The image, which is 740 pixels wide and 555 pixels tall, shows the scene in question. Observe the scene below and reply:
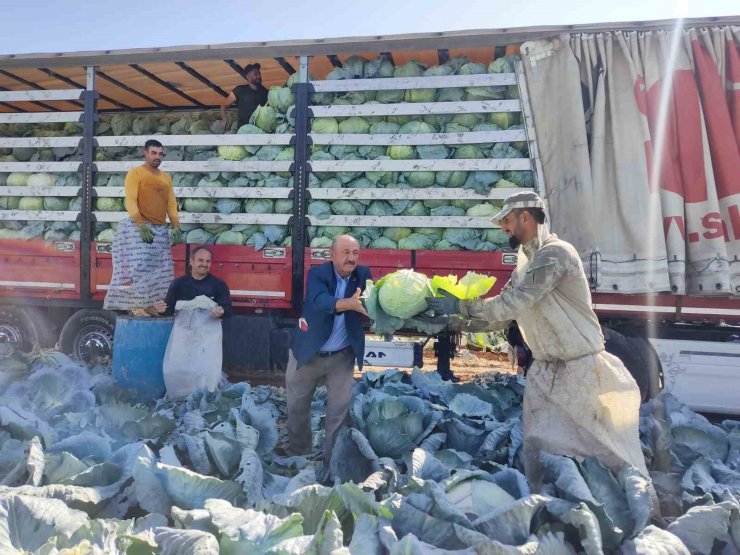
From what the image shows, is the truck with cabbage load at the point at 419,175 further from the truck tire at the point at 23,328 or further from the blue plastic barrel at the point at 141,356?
the blue plastic barrel at the point at 141,356

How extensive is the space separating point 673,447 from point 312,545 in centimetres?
270

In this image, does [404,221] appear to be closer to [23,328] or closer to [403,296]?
[403,296]

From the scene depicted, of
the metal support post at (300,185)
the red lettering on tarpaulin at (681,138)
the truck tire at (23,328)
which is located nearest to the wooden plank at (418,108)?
the metal support post at (300,185)

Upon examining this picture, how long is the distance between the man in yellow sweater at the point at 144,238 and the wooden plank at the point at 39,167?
1143 millimetres

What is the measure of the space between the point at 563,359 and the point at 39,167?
20.2ft

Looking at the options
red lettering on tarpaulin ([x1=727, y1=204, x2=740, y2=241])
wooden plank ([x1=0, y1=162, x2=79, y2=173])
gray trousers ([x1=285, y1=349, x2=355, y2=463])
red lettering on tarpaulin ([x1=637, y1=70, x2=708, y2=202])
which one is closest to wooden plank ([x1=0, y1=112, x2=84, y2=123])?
wooden plank ([x1=0, y1=162, x2=79, y2=173])

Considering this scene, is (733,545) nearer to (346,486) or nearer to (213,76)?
(346,486)

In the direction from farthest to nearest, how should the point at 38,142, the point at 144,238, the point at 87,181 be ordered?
the point at 38,142
the point at 87,181
the point at 144,238

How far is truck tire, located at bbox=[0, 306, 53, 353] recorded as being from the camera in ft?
22.0

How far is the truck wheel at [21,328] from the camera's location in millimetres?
6695

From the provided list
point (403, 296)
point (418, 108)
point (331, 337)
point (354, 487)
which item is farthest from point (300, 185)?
point (354, 487)

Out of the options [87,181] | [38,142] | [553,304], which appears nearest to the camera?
[553,304]

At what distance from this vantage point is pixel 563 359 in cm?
298

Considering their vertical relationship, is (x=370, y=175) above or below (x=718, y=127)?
below
